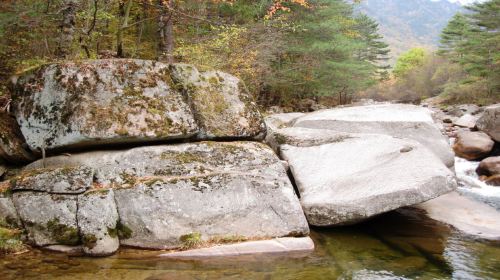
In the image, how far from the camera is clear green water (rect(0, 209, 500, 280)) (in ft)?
18.5

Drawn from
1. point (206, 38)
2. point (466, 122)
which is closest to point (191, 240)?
point (206, 38)

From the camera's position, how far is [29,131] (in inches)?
289

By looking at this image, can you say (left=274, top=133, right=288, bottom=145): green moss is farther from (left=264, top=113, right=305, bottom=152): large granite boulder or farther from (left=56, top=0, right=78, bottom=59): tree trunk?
(left=56, top=0, right=78, bottom=59): tree trunk

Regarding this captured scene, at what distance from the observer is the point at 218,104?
820cm

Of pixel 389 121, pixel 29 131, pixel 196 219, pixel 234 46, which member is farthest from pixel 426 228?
pixel 234 46

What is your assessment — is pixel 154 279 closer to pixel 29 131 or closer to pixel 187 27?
pixel 29 131

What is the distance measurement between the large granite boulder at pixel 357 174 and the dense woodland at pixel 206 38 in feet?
10.1

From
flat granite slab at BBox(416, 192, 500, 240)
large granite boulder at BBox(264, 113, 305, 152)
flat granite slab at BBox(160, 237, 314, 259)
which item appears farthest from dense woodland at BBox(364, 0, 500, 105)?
flat granite slab at BBox(160, 237, 314, 259)

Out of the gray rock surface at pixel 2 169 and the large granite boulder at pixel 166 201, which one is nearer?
the large granite boulder at pixel 166 201

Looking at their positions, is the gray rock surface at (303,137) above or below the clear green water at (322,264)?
above

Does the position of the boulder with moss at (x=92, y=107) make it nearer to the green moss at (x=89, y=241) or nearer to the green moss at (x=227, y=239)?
the green moss at (x=89, y=241)

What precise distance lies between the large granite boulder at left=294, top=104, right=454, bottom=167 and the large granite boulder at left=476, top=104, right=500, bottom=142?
5537mm

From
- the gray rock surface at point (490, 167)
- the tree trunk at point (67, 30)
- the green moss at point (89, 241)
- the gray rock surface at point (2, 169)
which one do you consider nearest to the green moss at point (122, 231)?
the green moss at point (89, 241)

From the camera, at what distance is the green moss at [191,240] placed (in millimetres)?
6492
